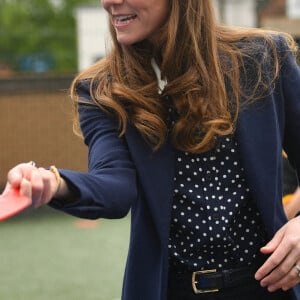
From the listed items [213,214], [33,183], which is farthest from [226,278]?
[33,183]

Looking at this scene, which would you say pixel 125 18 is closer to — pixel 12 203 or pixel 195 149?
pixel 195 149

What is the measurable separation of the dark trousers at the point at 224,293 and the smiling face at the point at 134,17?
0.64m

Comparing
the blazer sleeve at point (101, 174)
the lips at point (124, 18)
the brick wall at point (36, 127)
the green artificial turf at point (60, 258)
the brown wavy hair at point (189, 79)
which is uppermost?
the lips at point (124, 18)

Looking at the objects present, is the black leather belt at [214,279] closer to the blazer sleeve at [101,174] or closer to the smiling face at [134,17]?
the blazer sleeve at [101,174]

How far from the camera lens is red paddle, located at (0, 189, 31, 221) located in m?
1.38

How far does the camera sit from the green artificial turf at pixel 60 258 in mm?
6406

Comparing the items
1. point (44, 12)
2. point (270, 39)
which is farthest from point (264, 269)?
point (44, 12)

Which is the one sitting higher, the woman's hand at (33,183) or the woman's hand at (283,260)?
the woman's hand at (33,183)

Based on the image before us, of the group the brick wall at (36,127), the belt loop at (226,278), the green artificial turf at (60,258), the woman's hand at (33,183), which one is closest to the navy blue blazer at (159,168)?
the belt loop at (226,278)

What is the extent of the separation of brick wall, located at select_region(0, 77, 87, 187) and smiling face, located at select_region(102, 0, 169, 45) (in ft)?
29.0

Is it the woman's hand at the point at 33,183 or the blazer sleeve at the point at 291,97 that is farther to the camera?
the blazer sleeve at the point at 291,97

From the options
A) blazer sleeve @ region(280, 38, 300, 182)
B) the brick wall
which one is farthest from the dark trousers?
the brick wall

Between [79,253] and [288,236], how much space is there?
20.2ft

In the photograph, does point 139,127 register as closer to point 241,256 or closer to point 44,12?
point 241,256
